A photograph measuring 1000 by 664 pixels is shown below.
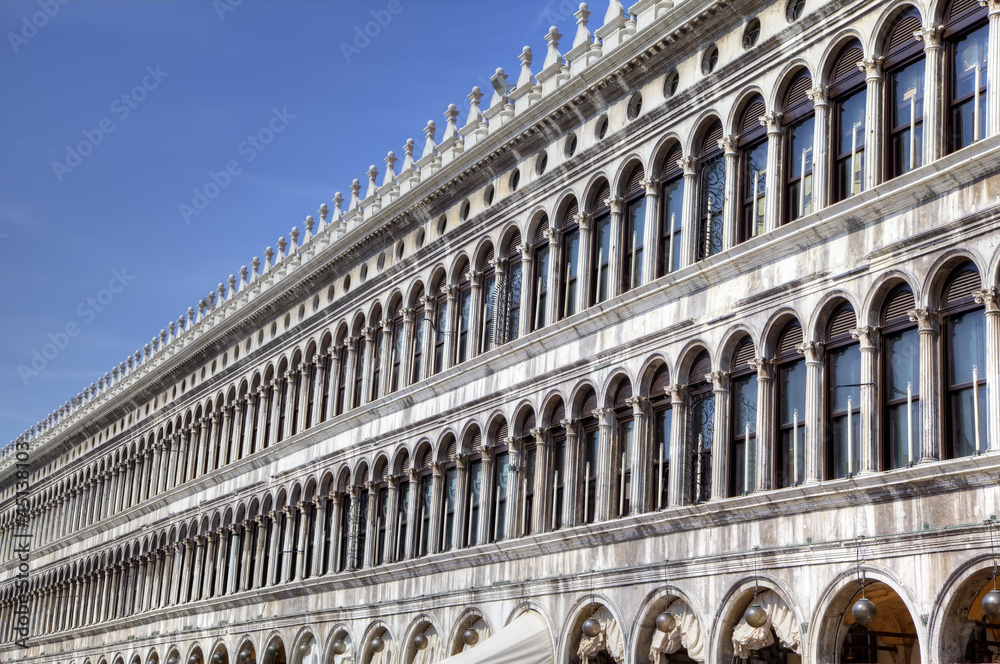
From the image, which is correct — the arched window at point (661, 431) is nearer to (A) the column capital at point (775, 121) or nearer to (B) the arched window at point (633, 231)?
(B) the arched window at point (633, 231)

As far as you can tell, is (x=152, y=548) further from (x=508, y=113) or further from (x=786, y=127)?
(x=786, y=127)

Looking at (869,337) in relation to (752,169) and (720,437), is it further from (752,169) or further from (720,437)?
(752,169)

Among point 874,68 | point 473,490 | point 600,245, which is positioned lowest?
point 473,490

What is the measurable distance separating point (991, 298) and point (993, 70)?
3035 millimetres

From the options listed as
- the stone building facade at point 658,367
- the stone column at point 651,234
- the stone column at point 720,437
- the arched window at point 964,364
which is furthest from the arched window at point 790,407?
the stone column at point 651,234

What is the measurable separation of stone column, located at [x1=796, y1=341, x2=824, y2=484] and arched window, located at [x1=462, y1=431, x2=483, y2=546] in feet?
32.3

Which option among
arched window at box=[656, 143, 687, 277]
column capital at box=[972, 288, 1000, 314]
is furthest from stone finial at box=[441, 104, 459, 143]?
column capital at box=[972, 288, 1000, 314]

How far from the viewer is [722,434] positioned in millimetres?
21750

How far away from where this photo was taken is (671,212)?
24.6 metres

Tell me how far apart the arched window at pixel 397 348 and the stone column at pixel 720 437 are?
12680 millimetres

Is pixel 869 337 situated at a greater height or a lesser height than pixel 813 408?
greater

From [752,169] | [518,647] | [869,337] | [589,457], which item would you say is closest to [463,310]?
[589,457]

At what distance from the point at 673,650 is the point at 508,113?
40.7 feet

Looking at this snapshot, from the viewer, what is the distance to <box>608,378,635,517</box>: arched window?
79.2 ft
